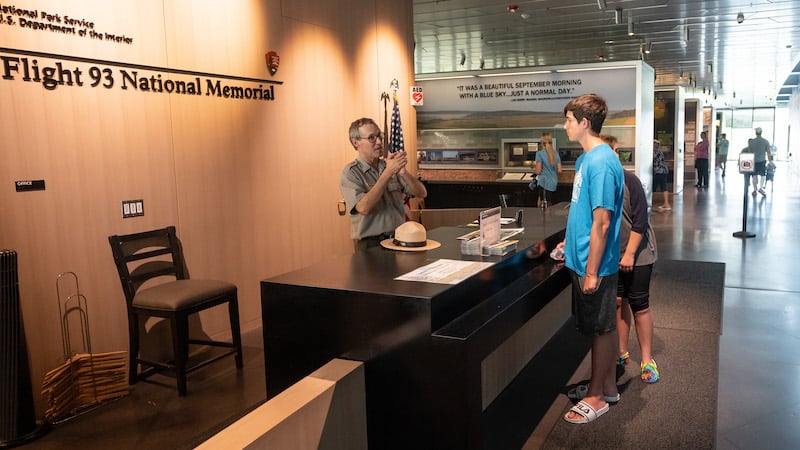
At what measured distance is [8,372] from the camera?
9.77 feet

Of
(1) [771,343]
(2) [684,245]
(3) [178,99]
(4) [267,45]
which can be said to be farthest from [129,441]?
A: (2) [684,245]

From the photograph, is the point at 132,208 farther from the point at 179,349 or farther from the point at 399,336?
the point at 399,336

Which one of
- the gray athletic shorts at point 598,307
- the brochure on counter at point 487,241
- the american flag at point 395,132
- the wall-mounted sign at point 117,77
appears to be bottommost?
the gray athletic shorts at point 598,307

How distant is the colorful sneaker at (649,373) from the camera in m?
3.66

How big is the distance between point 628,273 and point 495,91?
765 centimetres

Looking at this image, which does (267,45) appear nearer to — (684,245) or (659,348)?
(659,348)

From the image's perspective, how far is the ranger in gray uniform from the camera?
367 centimetres

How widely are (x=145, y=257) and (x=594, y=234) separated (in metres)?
2.55

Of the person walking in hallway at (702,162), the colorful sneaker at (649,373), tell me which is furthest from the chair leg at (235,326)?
the person walking in hallway at (702,162)

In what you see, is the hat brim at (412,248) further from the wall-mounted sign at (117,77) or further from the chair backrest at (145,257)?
the wall-mounted sign at (117,77)

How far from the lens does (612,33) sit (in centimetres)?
1075

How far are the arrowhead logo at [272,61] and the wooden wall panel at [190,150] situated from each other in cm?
4

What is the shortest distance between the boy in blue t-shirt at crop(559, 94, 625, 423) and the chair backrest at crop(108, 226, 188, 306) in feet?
7.86

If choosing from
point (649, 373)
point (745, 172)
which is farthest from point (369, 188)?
point (745, 172)
